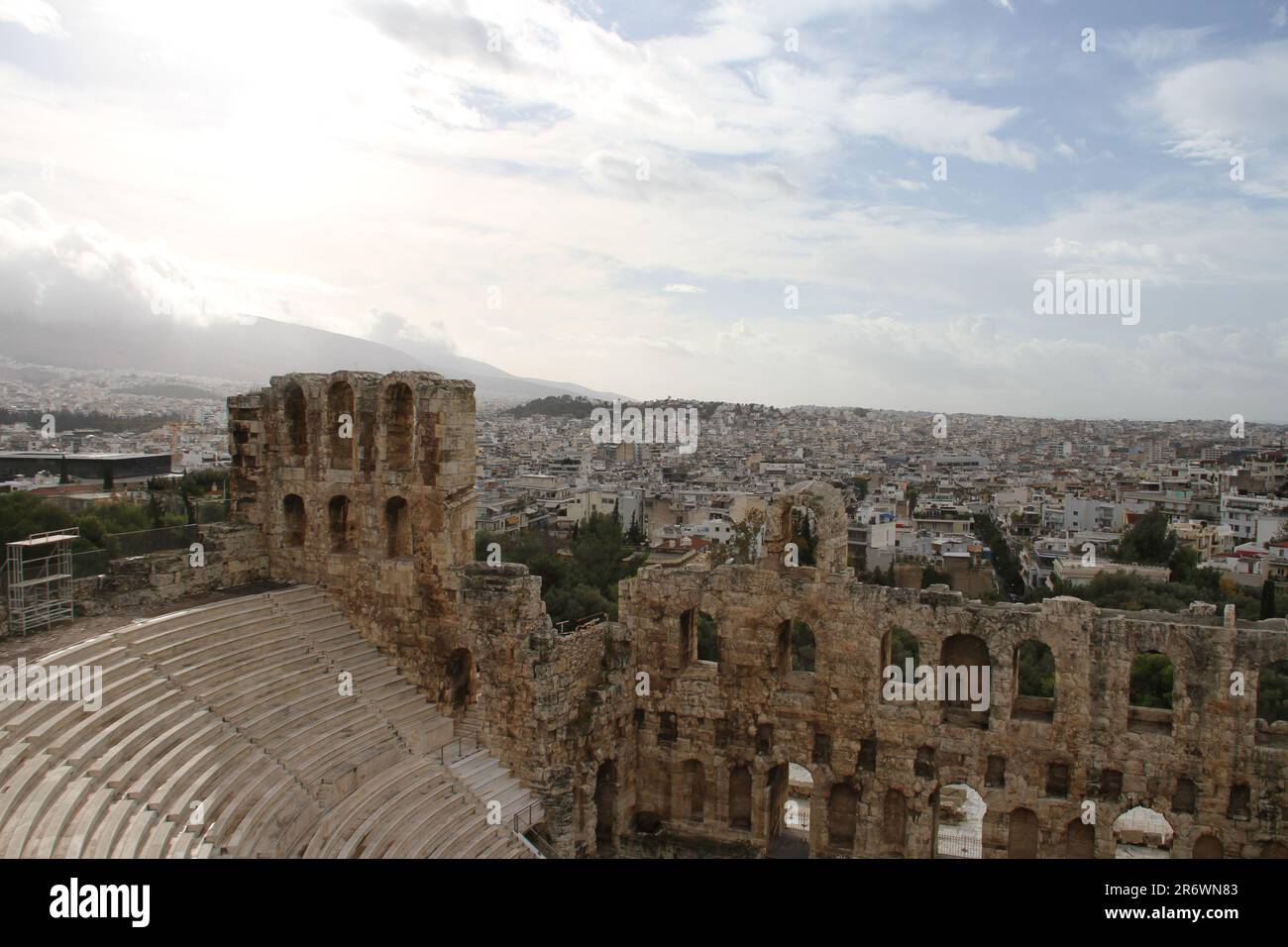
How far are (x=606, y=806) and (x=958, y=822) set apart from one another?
32.9 feet

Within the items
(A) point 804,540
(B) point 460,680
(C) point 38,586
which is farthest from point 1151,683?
(C) point 38,586

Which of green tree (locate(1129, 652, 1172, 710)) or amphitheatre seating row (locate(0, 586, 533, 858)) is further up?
amphitheatre seating row (locate(0, 586, 533, 858))

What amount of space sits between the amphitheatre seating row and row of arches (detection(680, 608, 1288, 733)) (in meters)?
6.41

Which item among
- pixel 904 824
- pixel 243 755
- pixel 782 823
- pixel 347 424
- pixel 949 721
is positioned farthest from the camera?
pixel 782 823

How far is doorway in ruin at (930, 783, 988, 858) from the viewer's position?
21.7 meters

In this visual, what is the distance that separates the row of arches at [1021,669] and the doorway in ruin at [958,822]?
2.64 metres

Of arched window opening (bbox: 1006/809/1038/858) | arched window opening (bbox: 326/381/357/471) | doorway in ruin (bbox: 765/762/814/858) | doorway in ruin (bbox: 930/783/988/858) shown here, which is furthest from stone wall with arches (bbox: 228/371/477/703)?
arched window opening (bbox: 1006/809/1038/858)

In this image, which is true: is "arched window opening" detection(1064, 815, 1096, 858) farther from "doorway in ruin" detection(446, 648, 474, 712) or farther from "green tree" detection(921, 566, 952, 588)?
"green tree" detection(921, 566, 952, 588)

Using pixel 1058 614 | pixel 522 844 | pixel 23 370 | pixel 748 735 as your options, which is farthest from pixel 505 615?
pixel 23 370

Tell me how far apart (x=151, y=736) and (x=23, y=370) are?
6170 inches

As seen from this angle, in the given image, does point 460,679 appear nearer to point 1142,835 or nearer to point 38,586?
point 38,586

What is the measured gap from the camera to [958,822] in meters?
25.1

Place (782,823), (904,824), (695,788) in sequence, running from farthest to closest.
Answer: (782,823)
(695,788)
(904,824)

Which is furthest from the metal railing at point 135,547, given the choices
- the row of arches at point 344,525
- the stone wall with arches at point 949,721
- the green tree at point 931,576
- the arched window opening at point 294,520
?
the green tree at point 931,576
